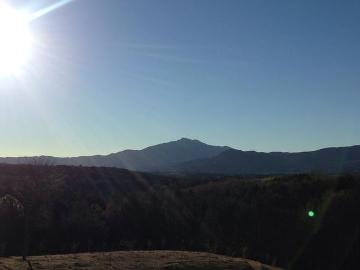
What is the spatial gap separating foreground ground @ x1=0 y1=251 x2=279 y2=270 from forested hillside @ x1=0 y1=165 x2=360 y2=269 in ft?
59.8

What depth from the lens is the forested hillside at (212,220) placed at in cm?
5512

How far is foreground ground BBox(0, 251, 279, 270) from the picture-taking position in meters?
25.4

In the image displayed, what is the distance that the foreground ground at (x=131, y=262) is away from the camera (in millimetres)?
25375

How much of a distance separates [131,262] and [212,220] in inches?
1754

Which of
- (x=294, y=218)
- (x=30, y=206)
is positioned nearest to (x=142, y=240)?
(x=294, y=218)

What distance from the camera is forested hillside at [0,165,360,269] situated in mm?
55125

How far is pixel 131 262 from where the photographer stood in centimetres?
2769

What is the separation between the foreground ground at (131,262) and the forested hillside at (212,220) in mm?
18242

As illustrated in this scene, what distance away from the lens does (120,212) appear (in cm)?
7300

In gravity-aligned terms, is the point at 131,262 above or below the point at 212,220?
below

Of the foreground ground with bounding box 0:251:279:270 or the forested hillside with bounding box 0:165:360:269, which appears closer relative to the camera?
the foreground ground with bounding box 0:251:279:270

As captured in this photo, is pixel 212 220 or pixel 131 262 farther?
pixel 212 220

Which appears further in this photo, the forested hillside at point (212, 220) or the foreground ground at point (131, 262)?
the forested hillside at point (212, 220)

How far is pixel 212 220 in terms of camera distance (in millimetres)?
71500
